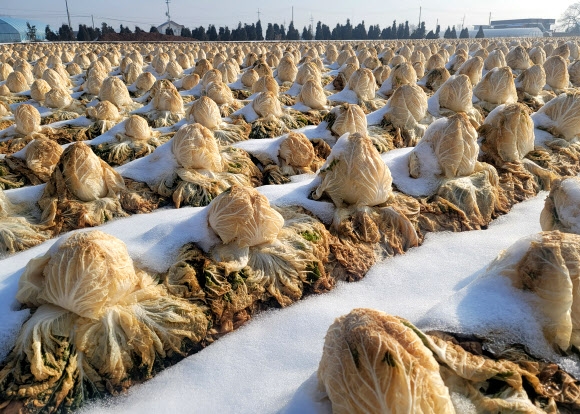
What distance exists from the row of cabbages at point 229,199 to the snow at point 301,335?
0.16 m

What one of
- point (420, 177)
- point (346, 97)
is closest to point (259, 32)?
point (346, 97)

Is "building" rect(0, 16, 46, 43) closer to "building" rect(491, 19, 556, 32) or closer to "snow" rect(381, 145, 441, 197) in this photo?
"snow" rect(381, 145, 441, 197)

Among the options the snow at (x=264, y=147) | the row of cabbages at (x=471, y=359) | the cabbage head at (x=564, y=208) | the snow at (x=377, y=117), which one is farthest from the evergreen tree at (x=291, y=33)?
the row of cabbages at (x=471, y=359)

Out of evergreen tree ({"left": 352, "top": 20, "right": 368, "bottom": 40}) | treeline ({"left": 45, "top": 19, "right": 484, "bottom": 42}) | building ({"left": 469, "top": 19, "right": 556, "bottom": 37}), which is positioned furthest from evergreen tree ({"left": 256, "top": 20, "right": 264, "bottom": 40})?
building ({"left": 469, "top": 19, "right": 556, "bottom": 37})

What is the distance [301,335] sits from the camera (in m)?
3.93

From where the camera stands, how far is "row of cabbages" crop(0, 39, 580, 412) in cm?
340

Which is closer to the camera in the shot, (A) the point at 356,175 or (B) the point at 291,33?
(A) the point at 356,175

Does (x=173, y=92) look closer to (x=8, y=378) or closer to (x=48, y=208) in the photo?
(x=48, y=208)

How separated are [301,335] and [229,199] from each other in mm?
1552

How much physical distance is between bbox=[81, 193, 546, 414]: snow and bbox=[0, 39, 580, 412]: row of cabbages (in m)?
0.16

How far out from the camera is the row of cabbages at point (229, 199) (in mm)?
3396

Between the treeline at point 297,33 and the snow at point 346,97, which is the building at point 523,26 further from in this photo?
the snow at point 346,97

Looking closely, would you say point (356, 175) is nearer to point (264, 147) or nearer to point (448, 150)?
point (448, 150)

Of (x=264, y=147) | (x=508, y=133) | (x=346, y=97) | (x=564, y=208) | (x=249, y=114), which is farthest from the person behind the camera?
(x=346, y=97)
